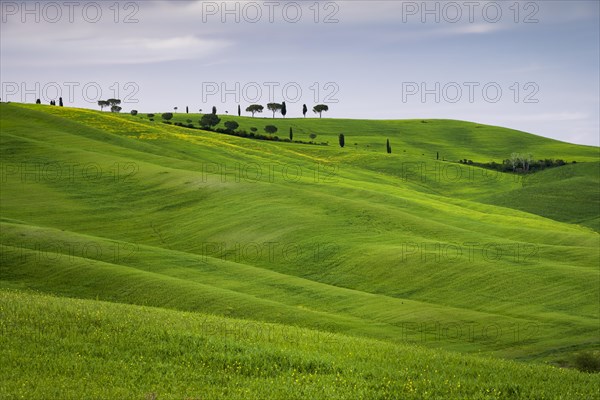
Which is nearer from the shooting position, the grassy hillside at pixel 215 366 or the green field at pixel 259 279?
the grassy hillside at pixel 215 366

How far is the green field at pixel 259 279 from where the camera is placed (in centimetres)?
2189

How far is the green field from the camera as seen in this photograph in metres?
21.9

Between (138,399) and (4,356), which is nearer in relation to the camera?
(138,399)

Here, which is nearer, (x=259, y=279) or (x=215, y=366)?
(x=215, y=366)

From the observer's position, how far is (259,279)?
49.2 meters

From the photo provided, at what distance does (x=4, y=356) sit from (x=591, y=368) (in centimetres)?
2370

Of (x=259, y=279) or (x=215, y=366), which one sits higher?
(x=215, y=366)

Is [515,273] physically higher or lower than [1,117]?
lower

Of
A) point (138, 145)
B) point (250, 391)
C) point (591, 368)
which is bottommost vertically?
point (591, 368)

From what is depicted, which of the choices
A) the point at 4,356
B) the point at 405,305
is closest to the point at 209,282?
Answer: the point at 405,305

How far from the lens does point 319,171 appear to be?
112 m

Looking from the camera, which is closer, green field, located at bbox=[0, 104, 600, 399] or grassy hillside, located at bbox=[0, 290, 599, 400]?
grassy hillside, located at bbox=[0, 290, 599, 400]

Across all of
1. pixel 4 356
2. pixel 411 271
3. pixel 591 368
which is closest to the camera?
pixel 4 356

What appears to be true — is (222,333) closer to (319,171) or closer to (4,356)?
(4,356)
